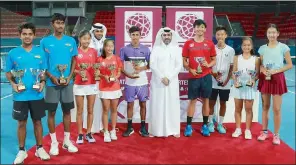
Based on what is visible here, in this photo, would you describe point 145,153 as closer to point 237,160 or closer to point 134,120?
point 237,160

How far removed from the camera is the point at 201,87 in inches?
198

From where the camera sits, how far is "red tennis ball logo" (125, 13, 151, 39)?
5.76 metres

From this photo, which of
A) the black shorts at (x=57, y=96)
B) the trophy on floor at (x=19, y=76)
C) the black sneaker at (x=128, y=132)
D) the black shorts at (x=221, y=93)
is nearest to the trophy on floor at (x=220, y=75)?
the black shorts at (x=221, y=93)

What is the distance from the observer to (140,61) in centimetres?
494

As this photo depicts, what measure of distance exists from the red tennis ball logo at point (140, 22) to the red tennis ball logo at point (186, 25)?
57cm

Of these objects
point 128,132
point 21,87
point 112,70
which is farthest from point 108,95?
point 21,87

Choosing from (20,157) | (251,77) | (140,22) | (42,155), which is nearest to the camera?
(20,157)

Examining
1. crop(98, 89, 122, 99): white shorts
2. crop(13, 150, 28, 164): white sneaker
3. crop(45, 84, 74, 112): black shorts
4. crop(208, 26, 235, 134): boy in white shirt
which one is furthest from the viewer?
crop(208, 26, 235, 134): boy in white shirt

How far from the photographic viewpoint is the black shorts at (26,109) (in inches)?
148

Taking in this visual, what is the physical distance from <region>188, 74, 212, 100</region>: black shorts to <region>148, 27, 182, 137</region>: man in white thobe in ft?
0.83

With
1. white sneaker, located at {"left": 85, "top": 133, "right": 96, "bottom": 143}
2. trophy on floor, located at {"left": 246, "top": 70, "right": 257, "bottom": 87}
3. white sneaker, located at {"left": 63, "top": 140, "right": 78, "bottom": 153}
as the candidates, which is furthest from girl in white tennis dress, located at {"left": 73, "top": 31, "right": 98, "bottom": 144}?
trophy on floor, located at {"left": 246, "top": 70, "right": 257, "bottom": 87}

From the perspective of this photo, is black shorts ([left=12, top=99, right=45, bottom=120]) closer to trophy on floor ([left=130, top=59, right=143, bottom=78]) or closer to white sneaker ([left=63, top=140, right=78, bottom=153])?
white sneaker ([left=63, top=140, right=78, bottom=153])

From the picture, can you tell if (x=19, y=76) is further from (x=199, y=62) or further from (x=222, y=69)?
(x=222, y=69)

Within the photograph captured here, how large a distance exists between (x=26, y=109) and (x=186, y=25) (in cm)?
330
